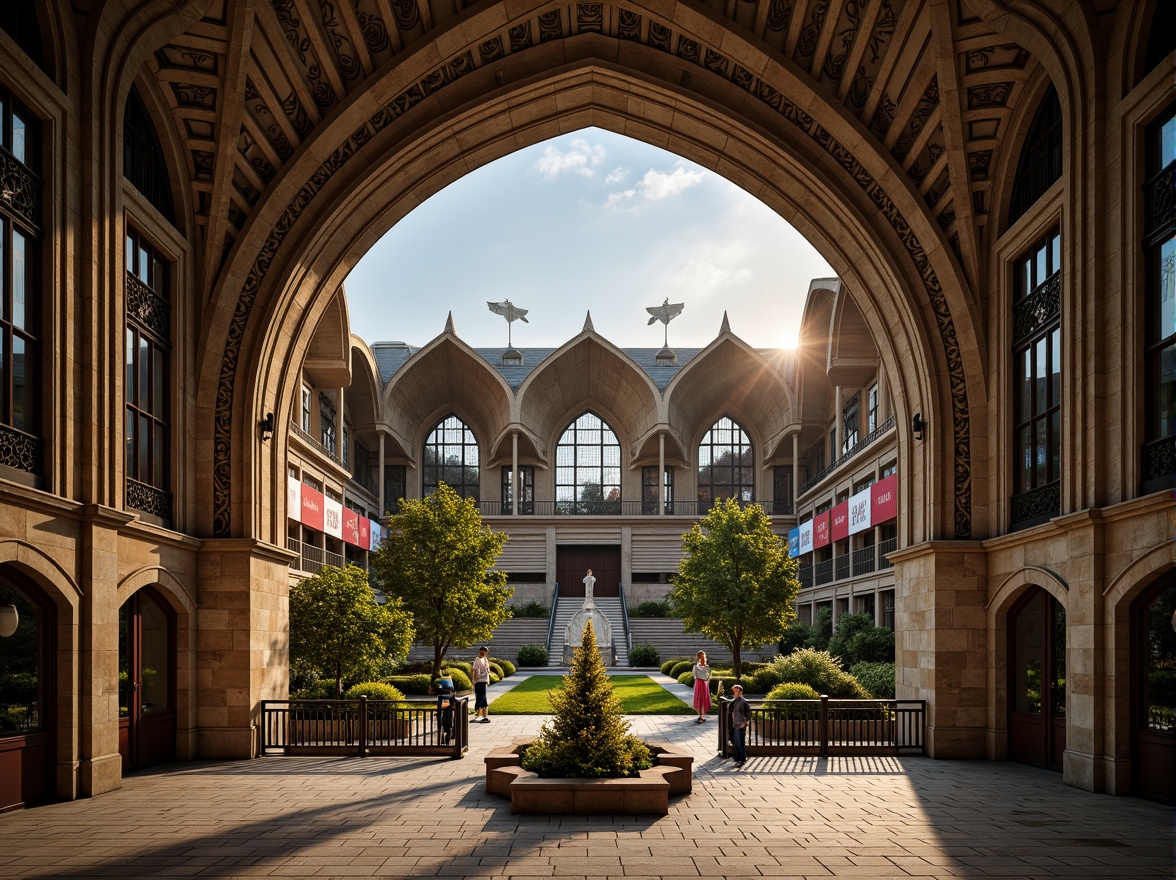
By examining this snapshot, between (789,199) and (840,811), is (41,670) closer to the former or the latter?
(840,811)

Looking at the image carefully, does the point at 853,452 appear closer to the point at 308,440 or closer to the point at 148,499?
the point at 308,440

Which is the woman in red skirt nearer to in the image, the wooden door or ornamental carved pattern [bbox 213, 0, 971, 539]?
ornamental carved pattern [bbox 213, 0, 971, 539]

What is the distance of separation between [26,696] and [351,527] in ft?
89.6

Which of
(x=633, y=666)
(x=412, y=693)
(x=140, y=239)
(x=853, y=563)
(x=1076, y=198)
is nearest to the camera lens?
(x=1076, y=198)

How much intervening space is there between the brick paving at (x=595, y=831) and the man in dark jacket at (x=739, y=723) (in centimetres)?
73

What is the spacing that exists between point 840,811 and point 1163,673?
431cm

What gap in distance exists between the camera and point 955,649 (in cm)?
1688

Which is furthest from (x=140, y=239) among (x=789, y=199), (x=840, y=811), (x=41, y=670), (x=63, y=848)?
(x=840, y=811)

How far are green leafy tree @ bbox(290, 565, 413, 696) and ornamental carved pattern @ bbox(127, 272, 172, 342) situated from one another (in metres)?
6.48

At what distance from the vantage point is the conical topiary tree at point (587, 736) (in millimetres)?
12016

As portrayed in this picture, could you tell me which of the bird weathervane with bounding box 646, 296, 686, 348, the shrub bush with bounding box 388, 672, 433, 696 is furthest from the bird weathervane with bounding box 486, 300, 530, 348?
the shrub bush with bounding box 388, 672, 433, 696

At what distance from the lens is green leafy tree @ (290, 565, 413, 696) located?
2044 cm

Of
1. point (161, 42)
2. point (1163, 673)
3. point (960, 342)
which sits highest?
point (161, 42)

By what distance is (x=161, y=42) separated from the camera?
14219 mm
